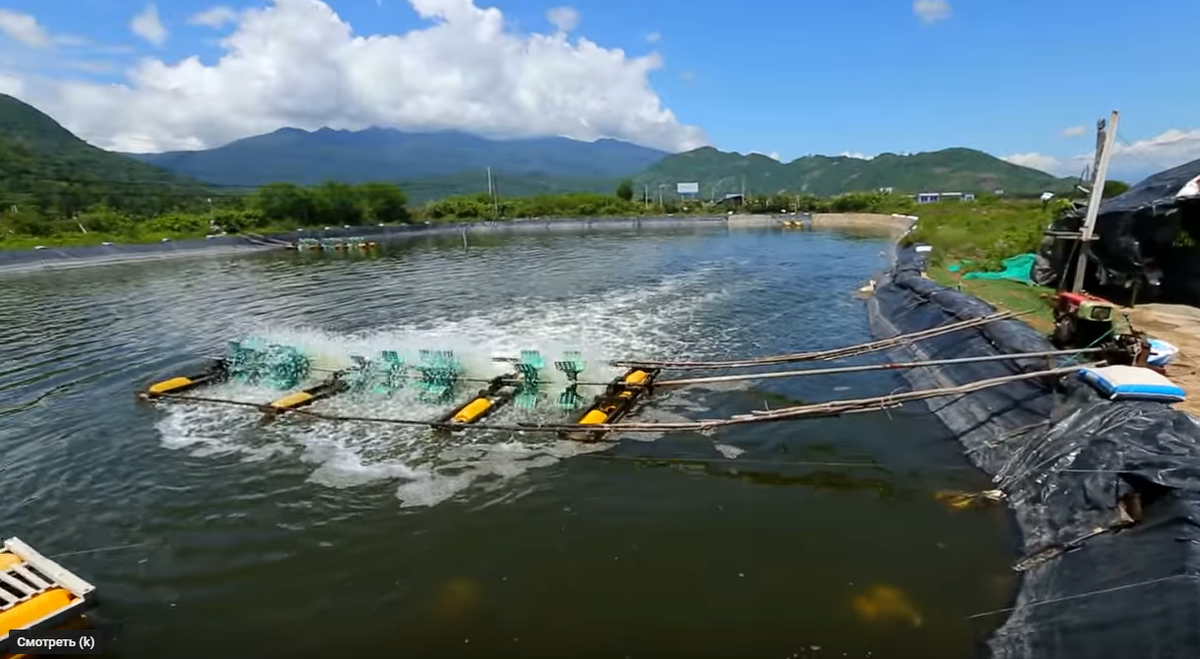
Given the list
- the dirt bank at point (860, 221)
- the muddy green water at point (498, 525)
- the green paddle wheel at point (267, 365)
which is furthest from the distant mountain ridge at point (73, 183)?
the dirt bank at point (860, 221)

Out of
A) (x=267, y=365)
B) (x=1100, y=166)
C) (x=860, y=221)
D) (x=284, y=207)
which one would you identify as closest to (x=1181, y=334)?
(x=1100, y=166)

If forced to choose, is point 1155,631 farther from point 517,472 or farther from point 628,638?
point 517,472

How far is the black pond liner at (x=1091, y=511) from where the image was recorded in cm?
624

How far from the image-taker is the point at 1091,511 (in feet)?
27.1

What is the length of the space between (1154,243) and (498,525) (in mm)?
20322

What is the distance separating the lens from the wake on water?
12484 millimetres

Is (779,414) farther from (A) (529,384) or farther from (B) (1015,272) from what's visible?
(B) (1015,272)

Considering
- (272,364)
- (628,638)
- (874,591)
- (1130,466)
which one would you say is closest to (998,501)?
(1130,466)

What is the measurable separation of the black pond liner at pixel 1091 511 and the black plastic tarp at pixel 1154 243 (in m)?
7.69

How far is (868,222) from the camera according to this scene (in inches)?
3445

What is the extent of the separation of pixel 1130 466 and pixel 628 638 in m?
7.24

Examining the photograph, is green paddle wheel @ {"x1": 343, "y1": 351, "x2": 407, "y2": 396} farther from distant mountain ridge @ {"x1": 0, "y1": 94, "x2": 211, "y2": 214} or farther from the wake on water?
distant mountain ridge @ {"x1": 0, "y1": 94, "x2": 211, "y2": 214}

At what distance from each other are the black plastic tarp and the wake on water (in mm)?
12392

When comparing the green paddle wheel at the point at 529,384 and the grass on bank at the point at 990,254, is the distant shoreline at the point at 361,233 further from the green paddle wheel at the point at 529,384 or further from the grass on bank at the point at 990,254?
the green paddle wheel at the point at 529,384
